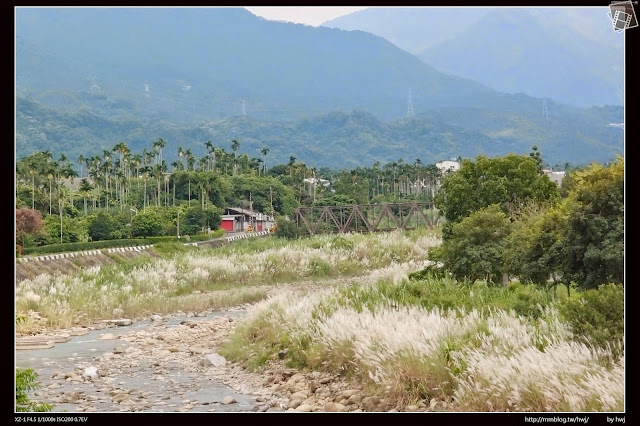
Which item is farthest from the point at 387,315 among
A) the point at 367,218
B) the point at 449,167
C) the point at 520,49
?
the point at 520,49

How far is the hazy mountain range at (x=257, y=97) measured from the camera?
60.2 m

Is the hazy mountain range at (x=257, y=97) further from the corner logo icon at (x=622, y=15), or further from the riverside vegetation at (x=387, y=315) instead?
the corner logo icon at (x=622, y=15)

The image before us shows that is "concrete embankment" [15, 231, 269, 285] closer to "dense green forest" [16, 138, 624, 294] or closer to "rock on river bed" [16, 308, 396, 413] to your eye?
"dense green forest" [16, 138, 624, 294]

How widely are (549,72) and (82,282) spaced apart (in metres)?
45.3

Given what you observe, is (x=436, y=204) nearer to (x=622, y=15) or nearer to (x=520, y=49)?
(x=622, y=15)

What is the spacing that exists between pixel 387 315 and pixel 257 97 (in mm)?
101447

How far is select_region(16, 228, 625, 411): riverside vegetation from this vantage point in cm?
509

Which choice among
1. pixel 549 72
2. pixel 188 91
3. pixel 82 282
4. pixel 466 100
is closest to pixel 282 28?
pixel 188 91

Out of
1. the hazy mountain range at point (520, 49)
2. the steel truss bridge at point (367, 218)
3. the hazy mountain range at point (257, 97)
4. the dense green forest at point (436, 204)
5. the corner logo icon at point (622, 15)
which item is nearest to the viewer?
the corner logo icon at point (622, 15)

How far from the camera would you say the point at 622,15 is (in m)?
5.00

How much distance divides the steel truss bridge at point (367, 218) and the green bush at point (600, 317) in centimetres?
623

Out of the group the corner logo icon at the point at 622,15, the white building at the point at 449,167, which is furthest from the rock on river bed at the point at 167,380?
the white building at the point at 449,167

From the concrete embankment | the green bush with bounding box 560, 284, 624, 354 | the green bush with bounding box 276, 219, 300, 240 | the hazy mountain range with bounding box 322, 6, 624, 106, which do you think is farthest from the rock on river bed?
the hazy mountain range with bounding box 322, 6, 624, 106

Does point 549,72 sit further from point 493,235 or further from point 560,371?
point 560,371
